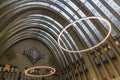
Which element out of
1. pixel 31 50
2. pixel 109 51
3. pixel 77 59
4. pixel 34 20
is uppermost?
pixel 34 20

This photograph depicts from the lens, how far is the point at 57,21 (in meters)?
30.9

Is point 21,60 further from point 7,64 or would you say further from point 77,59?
point 77,59

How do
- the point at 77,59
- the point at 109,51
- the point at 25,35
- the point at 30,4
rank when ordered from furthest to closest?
1. the point at 25,35
2. the point at 77,59
3. the point at 30,4
4. the point at 109,51

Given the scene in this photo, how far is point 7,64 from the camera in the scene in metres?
35.6

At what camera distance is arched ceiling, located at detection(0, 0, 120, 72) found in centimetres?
2128

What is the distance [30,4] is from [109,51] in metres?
15.3

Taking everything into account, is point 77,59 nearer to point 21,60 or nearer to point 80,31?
point 80,31

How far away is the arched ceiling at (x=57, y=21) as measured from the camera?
21284 mm

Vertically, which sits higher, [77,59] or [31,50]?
[31,50]

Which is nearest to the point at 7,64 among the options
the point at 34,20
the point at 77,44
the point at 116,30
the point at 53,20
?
the point at 34,20

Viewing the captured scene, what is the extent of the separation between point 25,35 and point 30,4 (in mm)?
13431

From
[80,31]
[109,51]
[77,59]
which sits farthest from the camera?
[77,59]

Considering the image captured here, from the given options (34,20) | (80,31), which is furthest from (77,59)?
(34,20)

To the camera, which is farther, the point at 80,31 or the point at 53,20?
the point at 53,20
